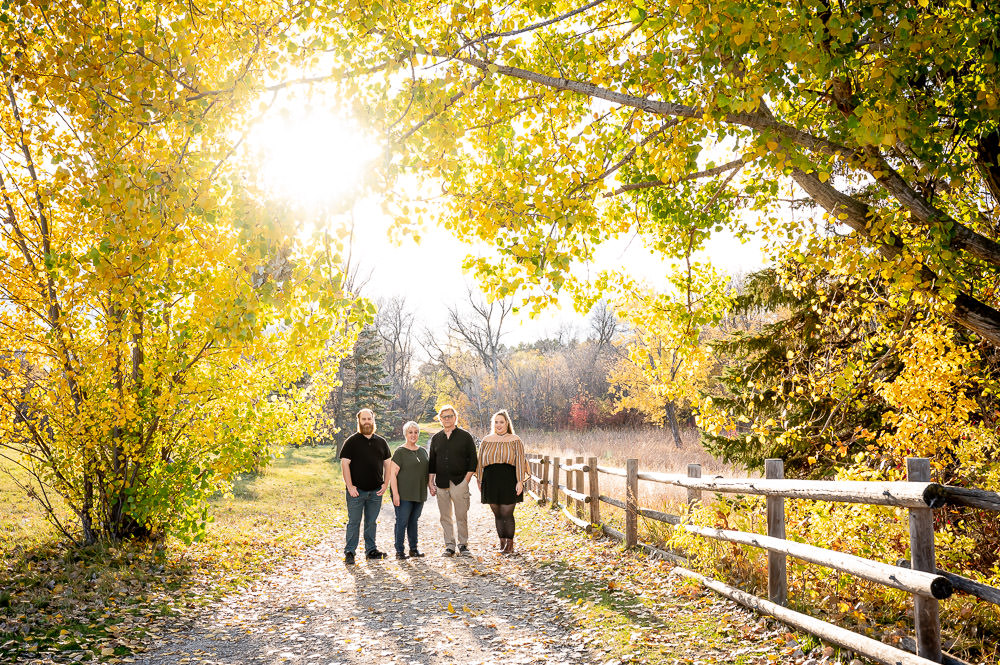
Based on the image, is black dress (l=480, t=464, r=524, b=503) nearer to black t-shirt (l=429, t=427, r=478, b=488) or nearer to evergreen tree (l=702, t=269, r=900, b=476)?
black t-shirt (l=429, t=427, r=478, b=488)

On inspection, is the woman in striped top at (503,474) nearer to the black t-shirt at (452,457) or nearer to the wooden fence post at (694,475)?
the black t-shirt at (452,457)

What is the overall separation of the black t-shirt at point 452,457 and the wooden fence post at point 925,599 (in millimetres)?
6493

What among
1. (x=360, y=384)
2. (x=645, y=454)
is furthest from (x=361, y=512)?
(x=360, y=384)

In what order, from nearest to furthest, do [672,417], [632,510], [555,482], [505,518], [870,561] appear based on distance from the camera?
[870,561], [632,510], [505,518], [555,482], [672,417]

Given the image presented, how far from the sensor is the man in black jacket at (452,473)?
9922 mm

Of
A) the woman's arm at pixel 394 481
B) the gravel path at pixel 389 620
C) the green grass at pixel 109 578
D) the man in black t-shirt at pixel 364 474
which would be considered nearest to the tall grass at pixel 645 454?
the gravel path at pixel 389 620

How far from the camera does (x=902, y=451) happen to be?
7367 millimetres

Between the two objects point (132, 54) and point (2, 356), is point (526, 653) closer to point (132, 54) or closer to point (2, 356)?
point (132, 54)

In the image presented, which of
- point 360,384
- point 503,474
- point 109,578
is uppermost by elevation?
point 360,384

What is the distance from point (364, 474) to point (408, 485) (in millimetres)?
676

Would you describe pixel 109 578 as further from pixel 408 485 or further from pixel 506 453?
pixel 506 453

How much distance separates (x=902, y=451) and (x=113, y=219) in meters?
7.72

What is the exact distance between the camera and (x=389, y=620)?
21.6ft

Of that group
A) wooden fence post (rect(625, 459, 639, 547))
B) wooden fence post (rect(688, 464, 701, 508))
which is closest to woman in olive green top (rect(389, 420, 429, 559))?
wooden fence post (rect(625, 459, 639, 547))
